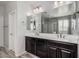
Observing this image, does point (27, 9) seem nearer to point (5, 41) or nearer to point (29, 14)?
point (29, 14)

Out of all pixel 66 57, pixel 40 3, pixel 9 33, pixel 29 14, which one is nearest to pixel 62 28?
pixel 66 57

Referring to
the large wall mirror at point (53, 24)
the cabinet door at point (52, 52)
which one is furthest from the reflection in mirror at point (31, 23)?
the cabinet door at point (52, 52)

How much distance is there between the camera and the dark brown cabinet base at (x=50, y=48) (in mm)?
2496

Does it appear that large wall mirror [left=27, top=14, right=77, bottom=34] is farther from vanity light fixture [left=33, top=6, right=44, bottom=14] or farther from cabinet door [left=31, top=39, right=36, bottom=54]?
cabinet door [left=31, top=39, right=36, bottom=54]

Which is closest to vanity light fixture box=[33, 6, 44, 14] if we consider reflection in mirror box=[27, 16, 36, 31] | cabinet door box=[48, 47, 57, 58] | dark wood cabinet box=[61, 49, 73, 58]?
reflection in mirror box=[27, 16, 36, 31]

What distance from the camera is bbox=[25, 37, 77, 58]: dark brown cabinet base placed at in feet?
8.19

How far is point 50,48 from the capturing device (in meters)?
3.10

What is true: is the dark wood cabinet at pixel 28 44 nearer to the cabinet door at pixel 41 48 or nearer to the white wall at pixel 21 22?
the white wall at pixel 21 22

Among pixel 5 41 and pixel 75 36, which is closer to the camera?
pixel 75 36

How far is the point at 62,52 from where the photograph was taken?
2.69 meters

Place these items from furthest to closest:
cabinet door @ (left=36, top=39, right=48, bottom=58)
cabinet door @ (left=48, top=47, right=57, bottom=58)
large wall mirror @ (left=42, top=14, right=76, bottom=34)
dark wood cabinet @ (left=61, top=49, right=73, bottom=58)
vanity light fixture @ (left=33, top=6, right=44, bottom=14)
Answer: vanity light fixture @ (left=33, top=6, right=44, bottom=14), cabinet door @ (left=36, top=39, right=48, bottom=58), cabinet door @ (left=48, top=47, right=57, bottom=58), large wall mirror @ (left=42, top=14, right=76, bottom=34), dark wood cabinet @ (left=61, top=49, right=73, bottom=58)

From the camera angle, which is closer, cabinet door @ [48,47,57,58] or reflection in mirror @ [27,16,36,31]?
cabinet door @ [48,47,57,58]

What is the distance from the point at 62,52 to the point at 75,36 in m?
0.49

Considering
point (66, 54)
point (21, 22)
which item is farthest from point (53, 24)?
point (21, 22)
